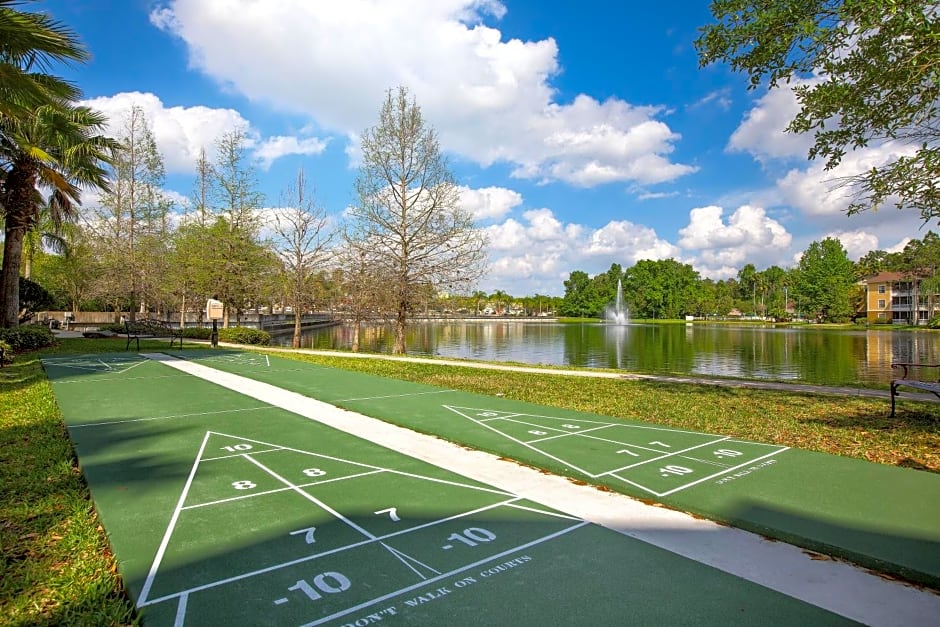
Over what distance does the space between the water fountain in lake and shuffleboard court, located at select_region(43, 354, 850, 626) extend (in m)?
110

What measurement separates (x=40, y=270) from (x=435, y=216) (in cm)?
4764

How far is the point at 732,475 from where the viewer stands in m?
5.77

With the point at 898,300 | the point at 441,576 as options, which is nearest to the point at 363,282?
the point at 441,576

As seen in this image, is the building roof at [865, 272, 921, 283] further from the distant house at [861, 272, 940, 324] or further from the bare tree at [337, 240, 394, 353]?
the bare tree at [337, 240, 394, 353]

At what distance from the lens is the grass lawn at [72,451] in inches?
131

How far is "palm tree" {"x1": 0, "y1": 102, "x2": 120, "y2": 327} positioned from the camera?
16516mm

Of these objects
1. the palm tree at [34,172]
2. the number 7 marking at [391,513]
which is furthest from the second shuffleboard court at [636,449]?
the palm tree at [34,172]

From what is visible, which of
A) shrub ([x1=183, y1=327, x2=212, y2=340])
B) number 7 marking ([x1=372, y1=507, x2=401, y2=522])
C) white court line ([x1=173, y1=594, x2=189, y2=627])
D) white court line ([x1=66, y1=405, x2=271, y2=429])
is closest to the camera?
white court line ([x1=173, y1=594, x2=189, y2=627])

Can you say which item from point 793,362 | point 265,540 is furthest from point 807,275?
point 265,540

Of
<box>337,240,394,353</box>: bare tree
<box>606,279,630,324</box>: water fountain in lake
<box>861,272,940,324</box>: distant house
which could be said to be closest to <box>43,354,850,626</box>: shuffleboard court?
<box>337,240,394,353</box>: bare tree

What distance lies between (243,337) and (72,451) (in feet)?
70.8

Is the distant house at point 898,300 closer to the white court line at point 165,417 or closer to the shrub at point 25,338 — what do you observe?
the white court line at point 165,417

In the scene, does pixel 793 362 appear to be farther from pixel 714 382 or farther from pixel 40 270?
pixel 40 270

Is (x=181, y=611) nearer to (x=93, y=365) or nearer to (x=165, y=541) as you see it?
(x=165, y=541)
